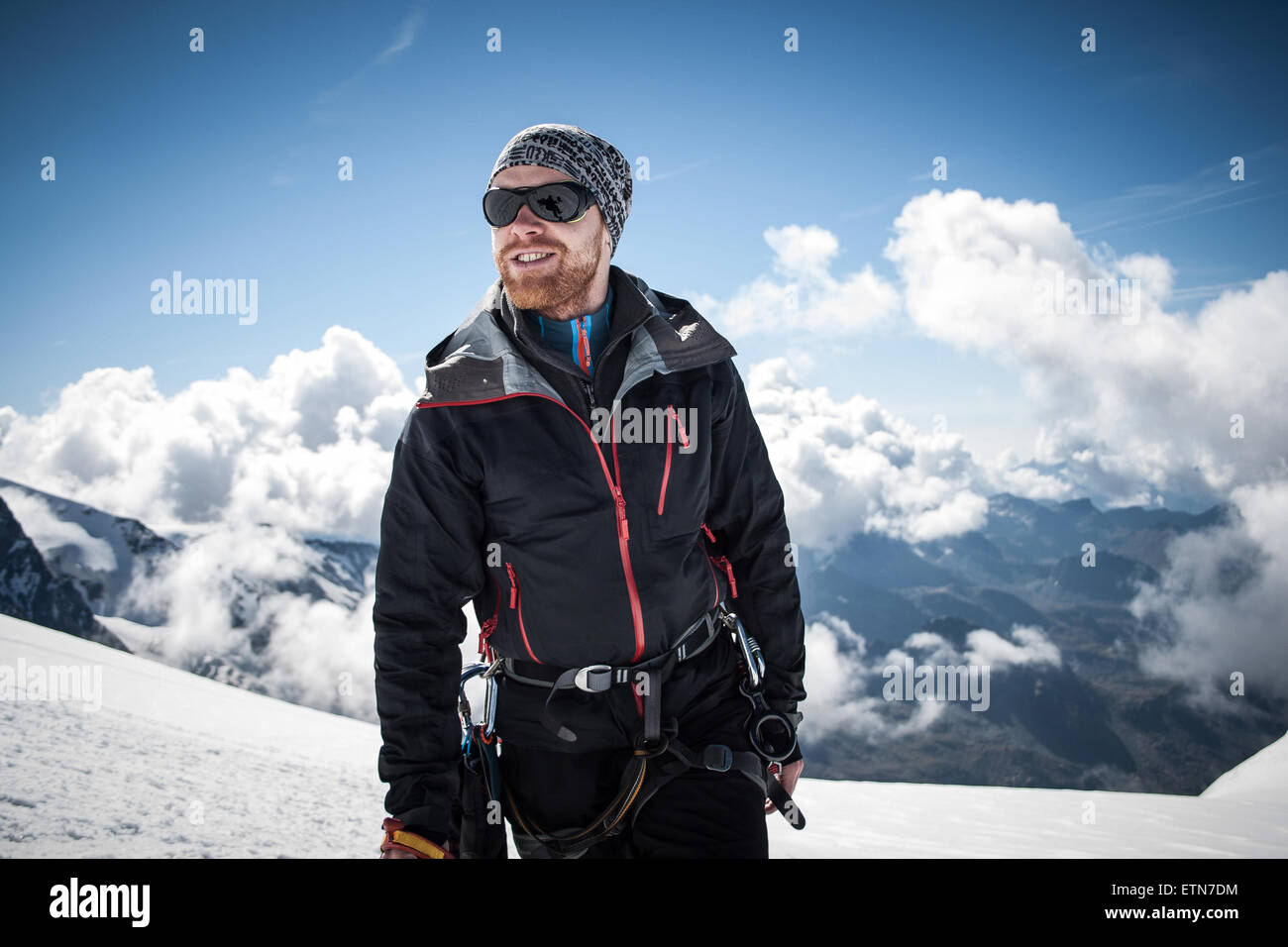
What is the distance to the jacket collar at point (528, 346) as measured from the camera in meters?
2.84

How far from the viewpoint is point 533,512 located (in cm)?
288

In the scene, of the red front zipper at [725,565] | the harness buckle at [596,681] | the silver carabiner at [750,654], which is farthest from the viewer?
the red front zipper at [725,565]

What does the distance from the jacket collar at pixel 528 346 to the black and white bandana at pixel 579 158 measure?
373 mm

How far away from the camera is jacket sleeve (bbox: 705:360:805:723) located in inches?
139

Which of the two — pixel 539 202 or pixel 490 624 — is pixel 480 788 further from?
pixel 539 202

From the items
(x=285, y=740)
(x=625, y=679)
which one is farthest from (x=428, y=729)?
(x=285, y=740)

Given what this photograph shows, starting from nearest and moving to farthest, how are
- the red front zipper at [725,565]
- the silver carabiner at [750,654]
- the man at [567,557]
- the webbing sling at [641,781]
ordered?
1. the man at [567,557]
2. the webbing sling at [641,781]
3. the silver carabiner at [750,654]
4. the red front zipper at [725,565]

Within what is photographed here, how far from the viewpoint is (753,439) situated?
368cm

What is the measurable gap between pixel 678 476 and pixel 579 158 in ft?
5.21

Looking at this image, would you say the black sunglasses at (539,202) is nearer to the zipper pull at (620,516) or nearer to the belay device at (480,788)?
the zipper pull at (620,516)

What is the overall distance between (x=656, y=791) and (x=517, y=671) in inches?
32.0

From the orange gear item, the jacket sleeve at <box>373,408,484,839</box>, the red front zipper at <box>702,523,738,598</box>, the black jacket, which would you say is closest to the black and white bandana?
the black jacket

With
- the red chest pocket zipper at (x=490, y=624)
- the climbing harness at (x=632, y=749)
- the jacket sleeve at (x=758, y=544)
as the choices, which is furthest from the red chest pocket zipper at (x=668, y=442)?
the red chest pocket zipper at (x=490, y=624)
